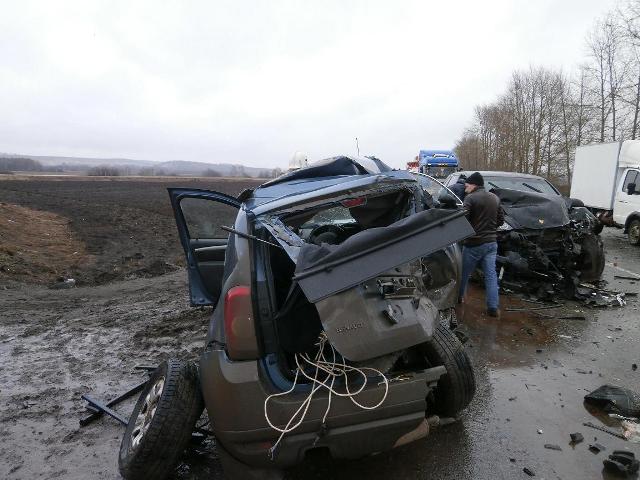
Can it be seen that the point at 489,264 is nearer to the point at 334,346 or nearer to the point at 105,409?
the point at 334,346

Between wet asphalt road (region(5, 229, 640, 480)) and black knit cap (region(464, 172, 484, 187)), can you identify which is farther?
black knit cap (region(464, 172, 484, 187))

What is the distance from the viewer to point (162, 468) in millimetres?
2734

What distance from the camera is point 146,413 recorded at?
10.1 feet

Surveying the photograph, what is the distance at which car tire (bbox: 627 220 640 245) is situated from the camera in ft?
40.6

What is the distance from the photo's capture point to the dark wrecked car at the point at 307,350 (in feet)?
7.62

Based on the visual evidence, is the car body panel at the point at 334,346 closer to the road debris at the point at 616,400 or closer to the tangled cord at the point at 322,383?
the tangled cord at the point at 322,383

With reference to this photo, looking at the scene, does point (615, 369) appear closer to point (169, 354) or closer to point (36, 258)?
point (169, 354)

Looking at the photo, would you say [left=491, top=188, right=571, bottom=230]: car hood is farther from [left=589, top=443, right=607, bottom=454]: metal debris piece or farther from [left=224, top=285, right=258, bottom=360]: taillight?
[left=224, top=285, right=258, bottom=360]: taillight

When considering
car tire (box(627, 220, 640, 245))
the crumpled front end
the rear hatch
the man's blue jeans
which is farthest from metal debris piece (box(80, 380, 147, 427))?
car tire (box(627, 220, 640, 245))

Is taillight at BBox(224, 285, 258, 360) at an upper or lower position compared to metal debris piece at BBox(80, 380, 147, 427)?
upper

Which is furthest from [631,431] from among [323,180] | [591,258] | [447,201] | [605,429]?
[591,258]

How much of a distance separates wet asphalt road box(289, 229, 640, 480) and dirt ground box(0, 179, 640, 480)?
1 centimetres

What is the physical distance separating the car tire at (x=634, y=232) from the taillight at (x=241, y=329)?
13301mm

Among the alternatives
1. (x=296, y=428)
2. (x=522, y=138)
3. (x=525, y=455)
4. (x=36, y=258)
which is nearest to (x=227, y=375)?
(x=296, y=428)
